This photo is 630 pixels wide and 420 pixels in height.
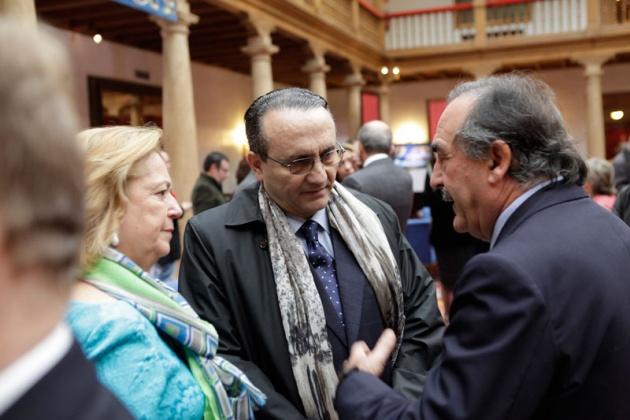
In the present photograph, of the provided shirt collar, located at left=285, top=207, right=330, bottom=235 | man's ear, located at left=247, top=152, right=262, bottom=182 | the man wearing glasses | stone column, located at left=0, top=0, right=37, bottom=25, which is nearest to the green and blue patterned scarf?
the man wearing glasses

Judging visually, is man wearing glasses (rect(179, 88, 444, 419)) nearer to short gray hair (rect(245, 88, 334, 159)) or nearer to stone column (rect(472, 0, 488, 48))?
short gray hair (rect(245, 88, 334, 159))

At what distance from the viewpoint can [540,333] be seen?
3.87 ft

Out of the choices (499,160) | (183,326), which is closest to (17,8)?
(183,326)

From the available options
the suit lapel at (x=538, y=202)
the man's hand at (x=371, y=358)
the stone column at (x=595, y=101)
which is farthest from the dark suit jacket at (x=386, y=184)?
the stone column at (x=595, y=101)

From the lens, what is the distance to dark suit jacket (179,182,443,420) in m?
1.88

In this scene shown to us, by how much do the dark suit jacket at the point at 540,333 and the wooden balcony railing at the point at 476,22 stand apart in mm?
15789

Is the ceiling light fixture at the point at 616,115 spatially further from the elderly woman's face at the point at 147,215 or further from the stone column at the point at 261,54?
the elderly woman's face at the point at 147,215

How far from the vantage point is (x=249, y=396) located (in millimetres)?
1703

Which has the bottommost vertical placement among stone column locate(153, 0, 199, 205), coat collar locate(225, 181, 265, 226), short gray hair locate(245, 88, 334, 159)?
coat collar locate(225, 181, 265, 226)

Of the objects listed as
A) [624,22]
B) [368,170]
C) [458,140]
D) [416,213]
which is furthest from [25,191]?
[624,22]

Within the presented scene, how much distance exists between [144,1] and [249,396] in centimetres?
579

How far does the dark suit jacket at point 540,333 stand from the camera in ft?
3.90

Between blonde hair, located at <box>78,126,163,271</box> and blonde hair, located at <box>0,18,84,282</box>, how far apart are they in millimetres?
901

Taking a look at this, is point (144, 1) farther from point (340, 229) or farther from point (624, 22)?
point (624, 22)
